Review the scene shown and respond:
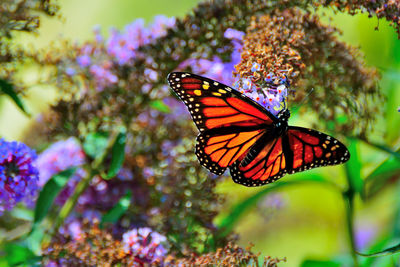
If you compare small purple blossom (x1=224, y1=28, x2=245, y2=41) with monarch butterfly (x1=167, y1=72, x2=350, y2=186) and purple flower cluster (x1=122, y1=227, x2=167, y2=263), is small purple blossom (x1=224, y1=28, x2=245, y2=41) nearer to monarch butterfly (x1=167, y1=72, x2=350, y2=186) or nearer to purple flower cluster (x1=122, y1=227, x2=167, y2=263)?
monarch butterfly (x1=167, y1=72, x2=350, y2=186)

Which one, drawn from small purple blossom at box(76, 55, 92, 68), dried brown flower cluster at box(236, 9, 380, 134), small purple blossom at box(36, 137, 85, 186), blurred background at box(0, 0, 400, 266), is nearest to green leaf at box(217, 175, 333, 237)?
blurred background at box(0, 0, 400, 266)

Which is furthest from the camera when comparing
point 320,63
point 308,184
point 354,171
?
point 308,184

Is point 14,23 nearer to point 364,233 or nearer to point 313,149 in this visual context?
point 313,149

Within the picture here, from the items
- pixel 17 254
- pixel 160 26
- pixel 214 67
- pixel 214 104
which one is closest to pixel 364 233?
pixel 214 67

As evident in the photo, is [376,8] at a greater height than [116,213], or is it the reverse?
[376,8]

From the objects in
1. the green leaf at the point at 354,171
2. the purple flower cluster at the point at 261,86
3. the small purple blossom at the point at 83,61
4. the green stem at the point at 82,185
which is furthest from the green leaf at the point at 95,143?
the green leaf at the point at 354,171
